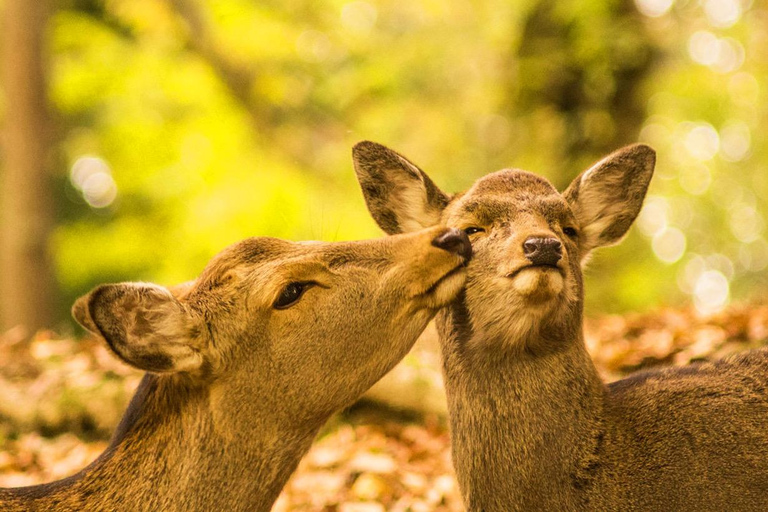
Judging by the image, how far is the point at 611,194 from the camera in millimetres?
4746

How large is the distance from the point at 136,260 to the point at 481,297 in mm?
13995

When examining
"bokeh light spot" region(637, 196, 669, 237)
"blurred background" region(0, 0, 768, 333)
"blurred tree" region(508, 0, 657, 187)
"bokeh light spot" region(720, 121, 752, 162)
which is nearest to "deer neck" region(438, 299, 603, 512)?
"blurred background" region(0, 0, 768, 333)

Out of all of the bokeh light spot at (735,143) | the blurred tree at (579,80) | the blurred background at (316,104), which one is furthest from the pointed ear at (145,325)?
the bokeh light spot at (735,143)

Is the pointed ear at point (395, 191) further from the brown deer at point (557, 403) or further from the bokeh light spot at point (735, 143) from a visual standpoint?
the bokeh light spot at point (735, 143)

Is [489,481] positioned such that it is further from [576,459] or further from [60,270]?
[60,270]

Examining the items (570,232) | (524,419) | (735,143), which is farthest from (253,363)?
(735,143)

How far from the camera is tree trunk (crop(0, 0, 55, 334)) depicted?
12.2m

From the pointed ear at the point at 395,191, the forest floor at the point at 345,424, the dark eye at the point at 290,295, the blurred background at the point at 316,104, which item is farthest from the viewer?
the blurred background at the point at 316,104

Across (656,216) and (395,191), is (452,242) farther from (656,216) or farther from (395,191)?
(656,216)

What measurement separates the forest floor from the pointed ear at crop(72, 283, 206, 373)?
6.90 feet

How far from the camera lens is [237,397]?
3.74m

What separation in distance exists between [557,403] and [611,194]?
1.36 metres

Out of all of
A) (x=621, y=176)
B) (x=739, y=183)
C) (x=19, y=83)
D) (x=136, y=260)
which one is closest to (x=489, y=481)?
(x=621, y=176)

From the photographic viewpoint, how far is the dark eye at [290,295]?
150 inches
